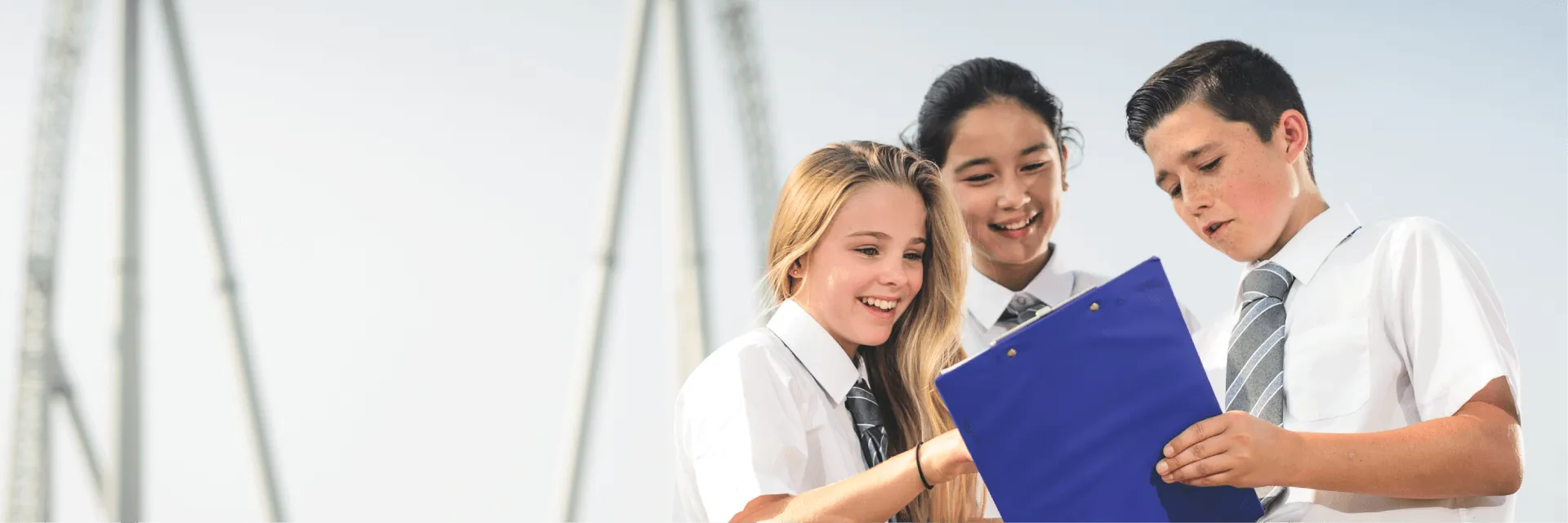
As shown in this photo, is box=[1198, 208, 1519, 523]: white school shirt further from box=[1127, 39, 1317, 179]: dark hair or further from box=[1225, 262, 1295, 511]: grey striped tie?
box=[1127, 39, 1317, 179]: dark hair

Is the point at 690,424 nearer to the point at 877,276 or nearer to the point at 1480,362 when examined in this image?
the point at 877,276

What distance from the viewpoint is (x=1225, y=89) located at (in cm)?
191

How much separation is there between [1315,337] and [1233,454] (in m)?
0.42

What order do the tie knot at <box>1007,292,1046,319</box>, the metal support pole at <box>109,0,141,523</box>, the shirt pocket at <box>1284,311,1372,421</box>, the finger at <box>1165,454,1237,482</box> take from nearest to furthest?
the finger at <box>1165,454,1237,482</box>
the shirt pocket at <box>1284,311,1372,421</box>
the tie knot at <box>1007,292,1046,319</box>
the metal support pole at <box>109,0,141,523</box>

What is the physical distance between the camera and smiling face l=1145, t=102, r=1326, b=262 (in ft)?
6.12

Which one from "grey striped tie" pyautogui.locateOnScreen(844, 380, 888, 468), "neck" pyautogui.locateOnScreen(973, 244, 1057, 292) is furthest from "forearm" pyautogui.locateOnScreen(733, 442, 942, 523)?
"neck" pyautogui.locateOnScreen(973, 244, 1057, 292)

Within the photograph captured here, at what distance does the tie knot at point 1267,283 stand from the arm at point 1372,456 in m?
0.32

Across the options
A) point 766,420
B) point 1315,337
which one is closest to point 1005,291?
point 1315,337

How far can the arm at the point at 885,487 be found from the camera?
1510 millimetres

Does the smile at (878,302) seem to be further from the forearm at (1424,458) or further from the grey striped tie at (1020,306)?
the grey striped tie at (1020,306)

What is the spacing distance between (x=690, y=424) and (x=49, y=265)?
18.9 ft

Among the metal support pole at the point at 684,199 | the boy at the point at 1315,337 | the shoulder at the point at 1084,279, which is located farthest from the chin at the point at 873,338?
the metal support pole at the point at 684,199

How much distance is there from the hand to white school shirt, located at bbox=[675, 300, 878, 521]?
0.18 metres

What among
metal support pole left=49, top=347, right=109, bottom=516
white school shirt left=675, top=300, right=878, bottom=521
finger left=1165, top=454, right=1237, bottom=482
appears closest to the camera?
finger left=1165, top=454, right=1237, bottom=482
